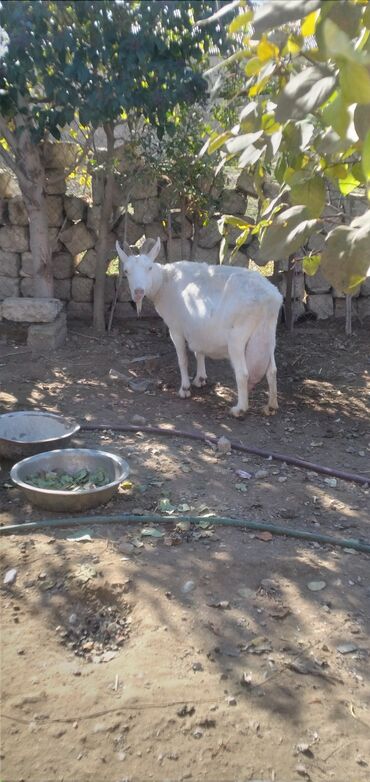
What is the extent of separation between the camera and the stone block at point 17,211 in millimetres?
8312

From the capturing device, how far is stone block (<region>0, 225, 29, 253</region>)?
845cm

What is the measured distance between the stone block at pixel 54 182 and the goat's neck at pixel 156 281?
2.45 m

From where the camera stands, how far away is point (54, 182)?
8.28m

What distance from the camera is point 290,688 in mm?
2652

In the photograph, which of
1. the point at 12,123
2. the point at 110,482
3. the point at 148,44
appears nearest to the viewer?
the point at 110,482

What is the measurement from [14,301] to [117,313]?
61.2 inches

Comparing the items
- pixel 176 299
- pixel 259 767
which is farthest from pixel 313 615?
pixel 176 299

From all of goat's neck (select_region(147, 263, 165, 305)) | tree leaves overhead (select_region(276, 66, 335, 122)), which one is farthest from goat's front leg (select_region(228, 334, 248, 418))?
tree leaves overhead (select_region(276, 66, 335, 122))

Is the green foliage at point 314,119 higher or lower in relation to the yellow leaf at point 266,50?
lower

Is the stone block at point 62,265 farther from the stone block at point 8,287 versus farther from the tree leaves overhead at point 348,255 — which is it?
the tree leaves overhead at point 348,255

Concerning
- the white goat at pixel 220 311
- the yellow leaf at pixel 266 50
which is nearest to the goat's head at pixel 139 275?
the white goat at pixel 220 311

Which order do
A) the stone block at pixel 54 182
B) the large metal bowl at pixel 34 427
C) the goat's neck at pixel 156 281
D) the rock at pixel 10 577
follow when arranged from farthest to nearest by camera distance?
the stone block at pixel 54 182 → the goat's neck at pixel 156 281 → the large metal bowl at pixel 34 427 → the rock at pixel 10 577

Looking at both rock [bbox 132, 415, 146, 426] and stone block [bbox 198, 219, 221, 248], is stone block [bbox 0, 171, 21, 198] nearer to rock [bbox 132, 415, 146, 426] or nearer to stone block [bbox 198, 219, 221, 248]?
stone block [bbox 198, 219, 221, 248]

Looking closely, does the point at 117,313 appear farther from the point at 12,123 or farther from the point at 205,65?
the point at 205,65
